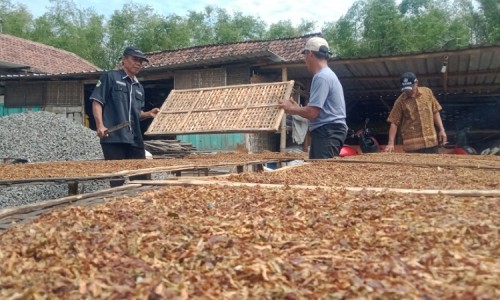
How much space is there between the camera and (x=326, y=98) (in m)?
4.45

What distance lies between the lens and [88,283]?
1.21m

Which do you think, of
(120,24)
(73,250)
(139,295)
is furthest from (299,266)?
(120,24)

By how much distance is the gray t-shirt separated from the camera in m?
4.37

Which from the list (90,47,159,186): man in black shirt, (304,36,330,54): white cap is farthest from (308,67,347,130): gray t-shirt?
(90,47,159,186): man in black shirt

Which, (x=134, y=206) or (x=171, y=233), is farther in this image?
(x=134, y=206)

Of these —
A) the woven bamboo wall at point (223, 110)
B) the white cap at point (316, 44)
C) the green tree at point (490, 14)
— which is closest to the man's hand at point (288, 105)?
the woven bamboo wall at point (223, 110)

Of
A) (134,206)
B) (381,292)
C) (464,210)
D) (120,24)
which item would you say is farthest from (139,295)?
(120,24)

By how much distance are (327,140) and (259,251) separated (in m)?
3.40

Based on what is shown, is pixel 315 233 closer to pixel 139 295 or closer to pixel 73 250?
pixel 139 295

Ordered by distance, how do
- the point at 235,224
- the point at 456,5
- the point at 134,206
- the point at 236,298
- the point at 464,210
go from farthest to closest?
the point at 456,5, the point at 134,206, the point at 464,210, the point at 235,224, the point at 236,298

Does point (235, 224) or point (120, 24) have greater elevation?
point (120, 24)

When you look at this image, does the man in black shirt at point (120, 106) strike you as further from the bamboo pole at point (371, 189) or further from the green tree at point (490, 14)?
the green tree at point (490, 14)

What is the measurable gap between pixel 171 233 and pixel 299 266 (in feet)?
1.85

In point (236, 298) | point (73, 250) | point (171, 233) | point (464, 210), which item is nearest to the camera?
point (236, 298)
